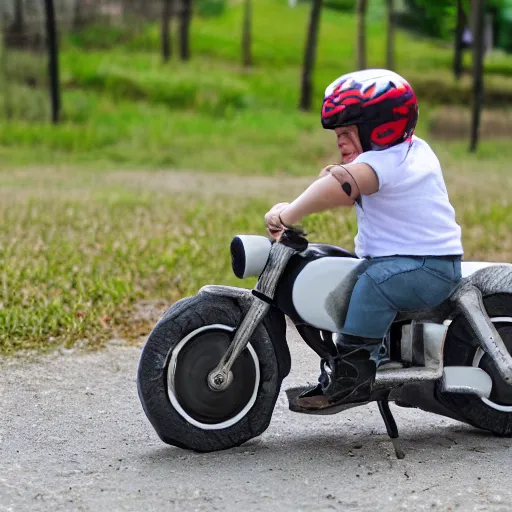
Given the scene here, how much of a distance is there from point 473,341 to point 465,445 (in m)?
0.45

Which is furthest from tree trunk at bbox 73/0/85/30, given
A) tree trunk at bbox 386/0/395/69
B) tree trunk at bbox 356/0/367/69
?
tree trunk at bbox 356/0/367/69

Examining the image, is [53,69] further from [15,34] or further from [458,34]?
[458,34]

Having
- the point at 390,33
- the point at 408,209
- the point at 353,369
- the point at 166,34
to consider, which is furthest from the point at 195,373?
the point at 166,34

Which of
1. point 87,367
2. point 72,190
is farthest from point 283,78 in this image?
point 87,367

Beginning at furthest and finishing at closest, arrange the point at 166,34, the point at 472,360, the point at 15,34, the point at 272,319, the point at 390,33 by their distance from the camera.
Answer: the point at 166,34
the point at 390,33
the point at 15,34
the point at 472,360
the point at 272,319

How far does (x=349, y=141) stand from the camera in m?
4.05

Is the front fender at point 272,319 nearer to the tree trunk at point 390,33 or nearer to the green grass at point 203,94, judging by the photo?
the green grass at point 203,94

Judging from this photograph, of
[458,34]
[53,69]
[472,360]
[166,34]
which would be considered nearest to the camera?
[472,360]

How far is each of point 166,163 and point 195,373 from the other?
43.7 ft

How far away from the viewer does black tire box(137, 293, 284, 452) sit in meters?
4.07

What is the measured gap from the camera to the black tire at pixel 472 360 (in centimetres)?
425

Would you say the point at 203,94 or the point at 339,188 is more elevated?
the point at 339,188

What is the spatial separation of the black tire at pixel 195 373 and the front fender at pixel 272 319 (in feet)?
0.06

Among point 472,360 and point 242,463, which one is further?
point 472,360
